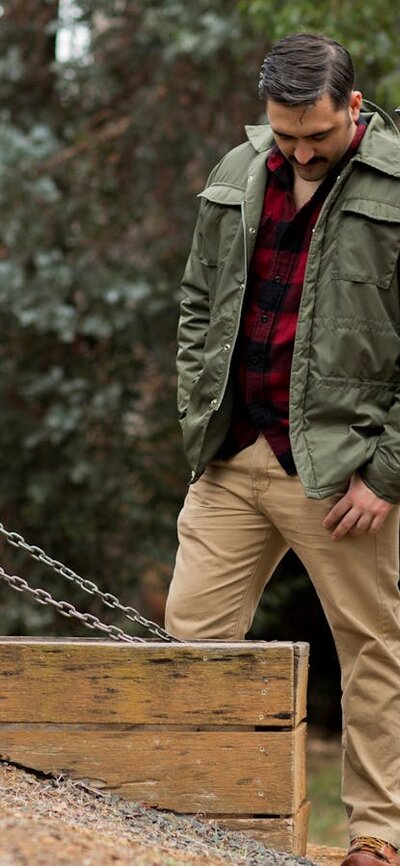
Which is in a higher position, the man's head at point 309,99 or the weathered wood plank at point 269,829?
the man's head at point 309,99

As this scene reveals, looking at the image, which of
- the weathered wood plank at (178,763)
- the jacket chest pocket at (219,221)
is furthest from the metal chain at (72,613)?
the jacket chest pocket at (219,221)

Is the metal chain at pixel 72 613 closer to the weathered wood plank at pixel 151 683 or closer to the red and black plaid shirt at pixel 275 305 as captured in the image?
the weathered wood plank at pixel 151 683

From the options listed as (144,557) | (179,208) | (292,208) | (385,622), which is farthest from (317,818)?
(292,208)

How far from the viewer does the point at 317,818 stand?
25.6 feet

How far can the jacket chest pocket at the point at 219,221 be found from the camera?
372 cm

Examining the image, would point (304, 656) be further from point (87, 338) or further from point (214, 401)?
point (87, 338)

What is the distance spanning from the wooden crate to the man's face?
1.23 m

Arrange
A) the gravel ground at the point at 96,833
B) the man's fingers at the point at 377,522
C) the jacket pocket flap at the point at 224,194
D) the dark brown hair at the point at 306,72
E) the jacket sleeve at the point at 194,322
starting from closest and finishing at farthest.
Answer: the gravel ground at the point at 96,833 < the dark brown hair at the point at 306,72 < the man's fingers at the point at 377,522 < the jacket pocket flap at the point at 224,194 < the jacket sleeve at the point at 194,322

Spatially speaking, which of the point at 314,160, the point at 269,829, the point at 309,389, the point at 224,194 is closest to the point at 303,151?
the point at 314,160

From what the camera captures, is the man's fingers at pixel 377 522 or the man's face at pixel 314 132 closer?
the man's face at pixel 314 132

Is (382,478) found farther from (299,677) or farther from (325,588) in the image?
(299,677)

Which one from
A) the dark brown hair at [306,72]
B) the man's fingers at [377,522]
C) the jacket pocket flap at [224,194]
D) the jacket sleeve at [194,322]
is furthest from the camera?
the jacket sleeve at [194,322]

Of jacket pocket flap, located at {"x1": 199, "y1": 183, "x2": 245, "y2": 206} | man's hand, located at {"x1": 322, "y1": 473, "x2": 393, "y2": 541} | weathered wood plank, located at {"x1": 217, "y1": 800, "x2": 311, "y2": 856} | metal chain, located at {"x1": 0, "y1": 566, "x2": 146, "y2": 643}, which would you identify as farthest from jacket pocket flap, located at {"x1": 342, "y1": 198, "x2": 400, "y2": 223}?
weathered wood plank, located at {"x1": 217, "y1": 800, "x2": 311, "y2": 856}

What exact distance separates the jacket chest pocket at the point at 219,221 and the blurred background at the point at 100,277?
13.6 feet
